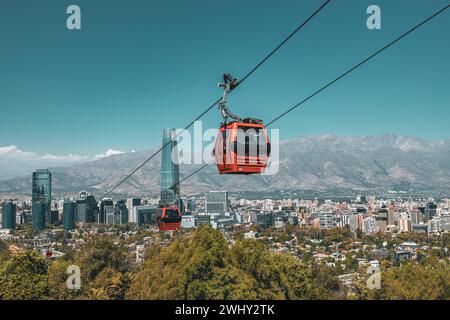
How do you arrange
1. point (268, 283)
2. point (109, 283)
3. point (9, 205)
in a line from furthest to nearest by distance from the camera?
1. point (9, 205)
2. point (109, 283)
3. point (268, 283)

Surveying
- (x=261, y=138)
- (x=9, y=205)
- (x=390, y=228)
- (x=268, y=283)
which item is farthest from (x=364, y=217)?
(x=261, y=138)

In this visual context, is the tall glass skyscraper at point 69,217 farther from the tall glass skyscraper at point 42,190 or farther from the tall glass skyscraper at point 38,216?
the tall glass skyscraper at point 42,190

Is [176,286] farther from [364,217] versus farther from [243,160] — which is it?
[364,217]

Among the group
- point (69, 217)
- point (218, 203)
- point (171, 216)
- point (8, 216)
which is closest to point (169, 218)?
point (171, 216)

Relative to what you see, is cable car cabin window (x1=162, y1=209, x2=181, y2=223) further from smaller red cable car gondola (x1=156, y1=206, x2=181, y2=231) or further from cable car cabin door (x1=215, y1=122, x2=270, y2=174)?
cable car cabin door (x1=215, y1=122, x2=270, y2=174)

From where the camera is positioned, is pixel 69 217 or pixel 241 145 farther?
pixel 69 217

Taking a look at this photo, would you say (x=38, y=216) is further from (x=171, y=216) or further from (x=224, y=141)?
(x=224, y=141)

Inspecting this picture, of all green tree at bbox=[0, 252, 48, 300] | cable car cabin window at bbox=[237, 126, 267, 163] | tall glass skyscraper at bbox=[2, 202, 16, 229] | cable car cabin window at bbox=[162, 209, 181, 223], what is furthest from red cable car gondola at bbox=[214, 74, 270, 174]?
tall glass skyscraper at bbox=[2, 202, 16, 229]
